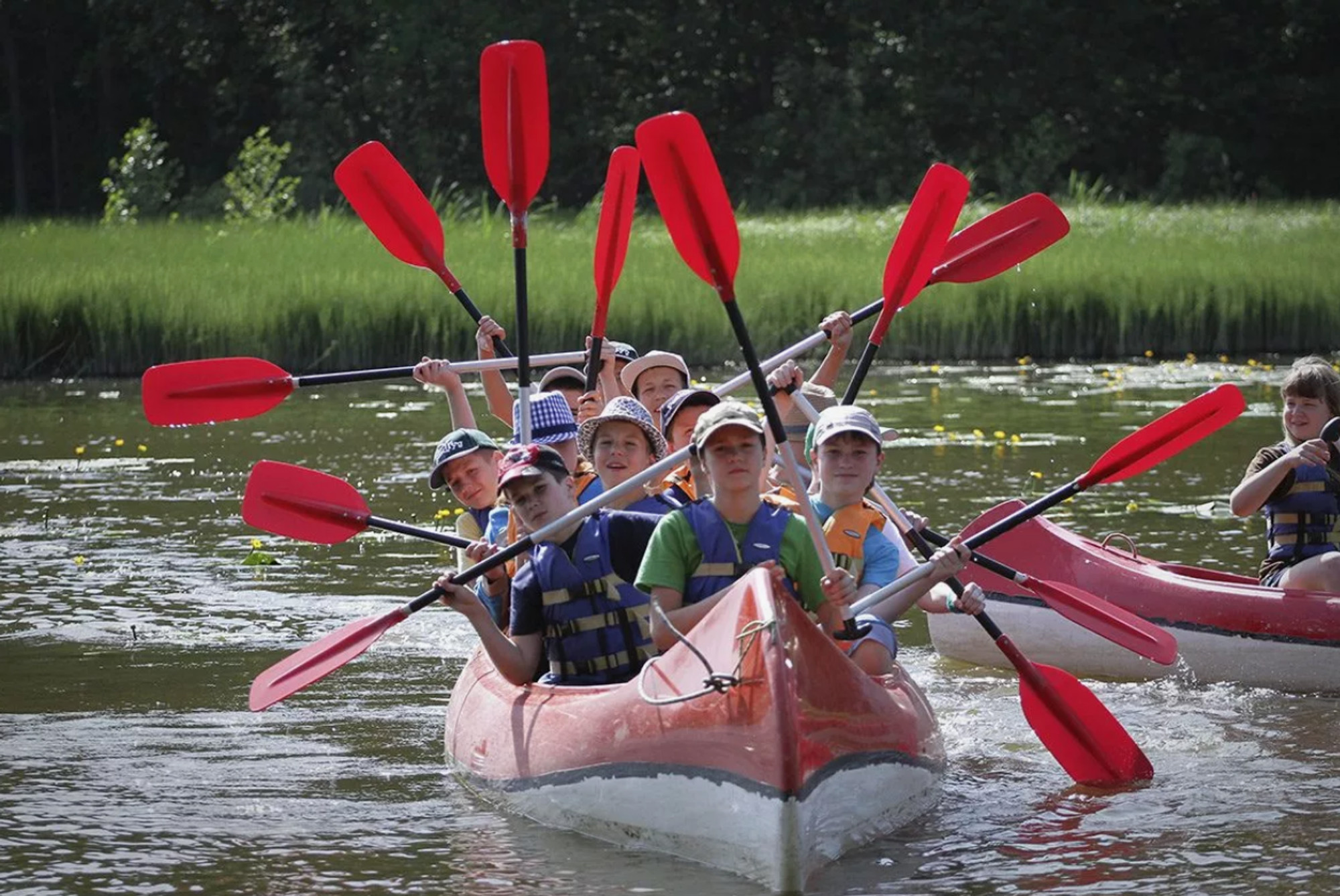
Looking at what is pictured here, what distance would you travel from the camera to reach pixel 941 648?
697 cm

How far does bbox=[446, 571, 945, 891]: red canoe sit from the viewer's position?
4254 millimetres

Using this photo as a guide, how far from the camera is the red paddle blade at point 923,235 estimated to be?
586cm

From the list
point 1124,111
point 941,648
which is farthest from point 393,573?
point 1124,111

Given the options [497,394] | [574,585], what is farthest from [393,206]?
[574,585]

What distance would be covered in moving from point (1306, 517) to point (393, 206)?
2.83 metres

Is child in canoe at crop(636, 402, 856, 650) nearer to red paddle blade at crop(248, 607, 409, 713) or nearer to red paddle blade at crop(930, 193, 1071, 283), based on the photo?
red paddle blade at crop(248, 607, 409, 713)

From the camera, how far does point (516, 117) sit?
21.5ft

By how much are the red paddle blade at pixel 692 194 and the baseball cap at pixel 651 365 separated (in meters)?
1.16

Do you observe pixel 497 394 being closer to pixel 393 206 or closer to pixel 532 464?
pixel 393 206

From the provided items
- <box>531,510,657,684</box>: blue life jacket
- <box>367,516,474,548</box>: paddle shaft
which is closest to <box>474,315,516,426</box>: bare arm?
<box>367,516,474,548</box>: paddle shaft

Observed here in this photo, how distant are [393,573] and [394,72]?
996 inches

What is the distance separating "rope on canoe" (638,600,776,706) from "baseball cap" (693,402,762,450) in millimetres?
341

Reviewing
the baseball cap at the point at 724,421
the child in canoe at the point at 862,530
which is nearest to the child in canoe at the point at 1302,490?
the child in canoe at the point at 862,530

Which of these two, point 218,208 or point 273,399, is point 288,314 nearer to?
point 273,399
